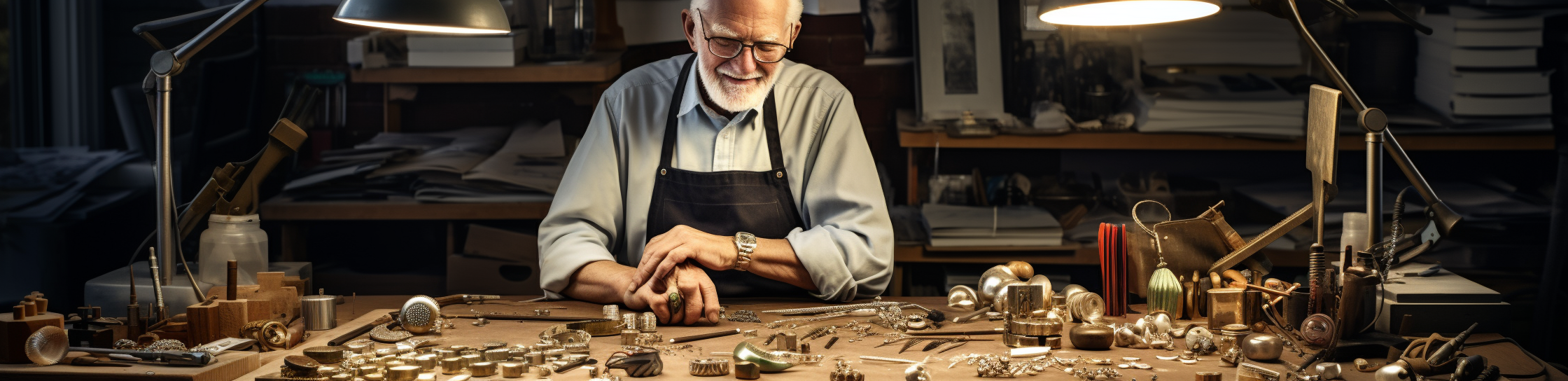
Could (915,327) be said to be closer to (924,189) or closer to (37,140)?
(924,189)

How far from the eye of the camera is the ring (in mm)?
2211

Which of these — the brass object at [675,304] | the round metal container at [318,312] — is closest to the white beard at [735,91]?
the brass object at [675,304]

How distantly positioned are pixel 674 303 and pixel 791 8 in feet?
2.72

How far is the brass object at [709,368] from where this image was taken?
1768 mm

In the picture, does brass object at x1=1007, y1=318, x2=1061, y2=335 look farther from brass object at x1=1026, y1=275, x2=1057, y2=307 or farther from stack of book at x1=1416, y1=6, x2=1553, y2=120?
stack of book at x1=1416, y1=6, x2=1553, y2=120

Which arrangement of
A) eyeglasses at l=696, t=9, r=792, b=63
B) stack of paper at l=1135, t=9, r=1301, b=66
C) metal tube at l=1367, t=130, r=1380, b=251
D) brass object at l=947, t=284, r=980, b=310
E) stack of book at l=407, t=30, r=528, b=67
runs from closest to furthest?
metal tube at l=1367, t=130, r=1380, b=251, brass object at l=947, t=284, r=980, b=310, eyeglasses at l=696, t=9, r=792, b=63, stack of book at l=407, t=30, r=528, b=67, stack of paper at l=1135, t=9, r=1301, b=66

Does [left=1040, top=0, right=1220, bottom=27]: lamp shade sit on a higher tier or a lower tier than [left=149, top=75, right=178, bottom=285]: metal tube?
higher

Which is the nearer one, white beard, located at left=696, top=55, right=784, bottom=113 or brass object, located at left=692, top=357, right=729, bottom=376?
brass object, located at left=692, top=357, right=729, bottom=376

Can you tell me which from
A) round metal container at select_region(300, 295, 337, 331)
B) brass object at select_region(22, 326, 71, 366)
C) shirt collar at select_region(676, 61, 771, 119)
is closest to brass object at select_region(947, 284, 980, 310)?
shirt collar at select_region(676, 61, 771, 119)

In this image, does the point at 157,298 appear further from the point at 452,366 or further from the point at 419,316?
the point at 452,366

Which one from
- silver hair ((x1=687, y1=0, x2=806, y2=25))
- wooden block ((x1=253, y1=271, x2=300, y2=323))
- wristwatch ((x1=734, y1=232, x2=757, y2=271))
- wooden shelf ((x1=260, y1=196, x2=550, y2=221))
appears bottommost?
wooden block ((x1=253, y1=271, x2=300, y2=323))

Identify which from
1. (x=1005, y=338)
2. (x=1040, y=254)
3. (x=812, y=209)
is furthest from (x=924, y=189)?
(x=1005, y=338)

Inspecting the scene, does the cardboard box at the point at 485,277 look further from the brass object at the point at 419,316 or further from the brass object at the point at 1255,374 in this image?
the brass object at the point at 1255,374

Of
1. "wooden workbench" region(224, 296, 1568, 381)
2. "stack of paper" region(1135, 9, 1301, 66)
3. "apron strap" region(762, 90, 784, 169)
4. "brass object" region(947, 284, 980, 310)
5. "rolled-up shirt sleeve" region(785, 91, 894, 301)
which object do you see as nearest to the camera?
"wooden workbench" region(224, 296, 1568, 381)
